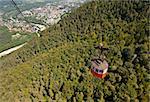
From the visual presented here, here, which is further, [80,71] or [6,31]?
[6,31]

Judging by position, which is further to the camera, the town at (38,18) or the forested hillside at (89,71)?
the town at (38,18)

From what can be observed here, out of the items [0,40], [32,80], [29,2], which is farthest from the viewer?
[29,2]

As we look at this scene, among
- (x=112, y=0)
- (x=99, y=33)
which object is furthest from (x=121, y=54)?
(x=112, y=0)

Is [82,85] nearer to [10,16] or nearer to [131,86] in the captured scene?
[131,86]

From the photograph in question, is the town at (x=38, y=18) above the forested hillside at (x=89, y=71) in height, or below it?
below

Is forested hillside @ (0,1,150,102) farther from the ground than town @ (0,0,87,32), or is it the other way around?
forested hillside @ (0,1,150,102)

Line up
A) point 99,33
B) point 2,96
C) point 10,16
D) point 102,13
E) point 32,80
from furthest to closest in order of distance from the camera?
point 10,16
point 102,13
point 99,33
point 32,80
point 2,96

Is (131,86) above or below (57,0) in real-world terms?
above

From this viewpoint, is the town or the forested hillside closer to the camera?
the forested hillside
